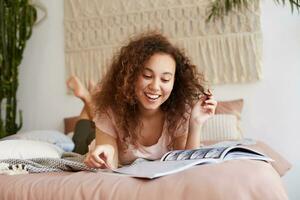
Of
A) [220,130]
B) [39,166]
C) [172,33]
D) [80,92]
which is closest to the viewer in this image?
[39,166]

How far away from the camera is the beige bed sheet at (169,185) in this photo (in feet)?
3.02

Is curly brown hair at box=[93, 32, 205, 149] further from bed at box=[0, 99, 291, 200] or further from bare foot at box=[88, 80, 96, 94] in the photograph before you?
bare foot at box=[88, 80, 96, 94]

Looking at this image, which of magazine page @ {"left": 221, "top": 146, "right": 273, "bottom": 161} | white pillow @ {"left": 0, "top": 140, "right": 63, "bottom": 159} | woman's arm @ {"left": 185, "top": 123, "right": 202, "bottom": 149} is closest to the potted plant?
white pillow @ {"left": 0, "top": 140, "right": 63, "bottom": 159}

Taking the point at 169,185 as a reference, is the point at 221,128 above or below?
below

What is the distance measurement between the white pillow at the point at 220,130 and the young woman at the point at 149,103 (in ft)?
3.00

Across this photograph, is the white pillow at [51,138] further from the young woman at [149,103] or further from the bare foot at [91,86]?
the young woman at [149,103]

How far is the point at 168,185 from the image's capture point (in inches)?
38.3

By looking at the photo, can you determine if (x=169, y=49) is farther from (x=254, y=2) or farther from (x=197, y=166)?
(x=254, y=2)

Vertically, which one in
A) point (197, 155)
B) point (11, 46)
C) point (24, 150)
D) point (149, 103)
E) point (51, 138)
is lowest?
point (51, 138)

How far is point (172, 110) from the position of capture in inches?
58.6

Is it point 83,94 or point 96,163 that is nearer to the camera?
point 96,163

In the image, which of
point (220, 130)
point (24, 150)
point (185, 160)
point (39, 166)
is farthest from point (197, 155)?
point (220, 130)

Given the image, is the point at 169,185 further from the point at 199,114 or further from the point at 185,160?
the point at 199,114

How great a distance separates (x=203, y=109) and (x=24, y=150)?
75 cm
